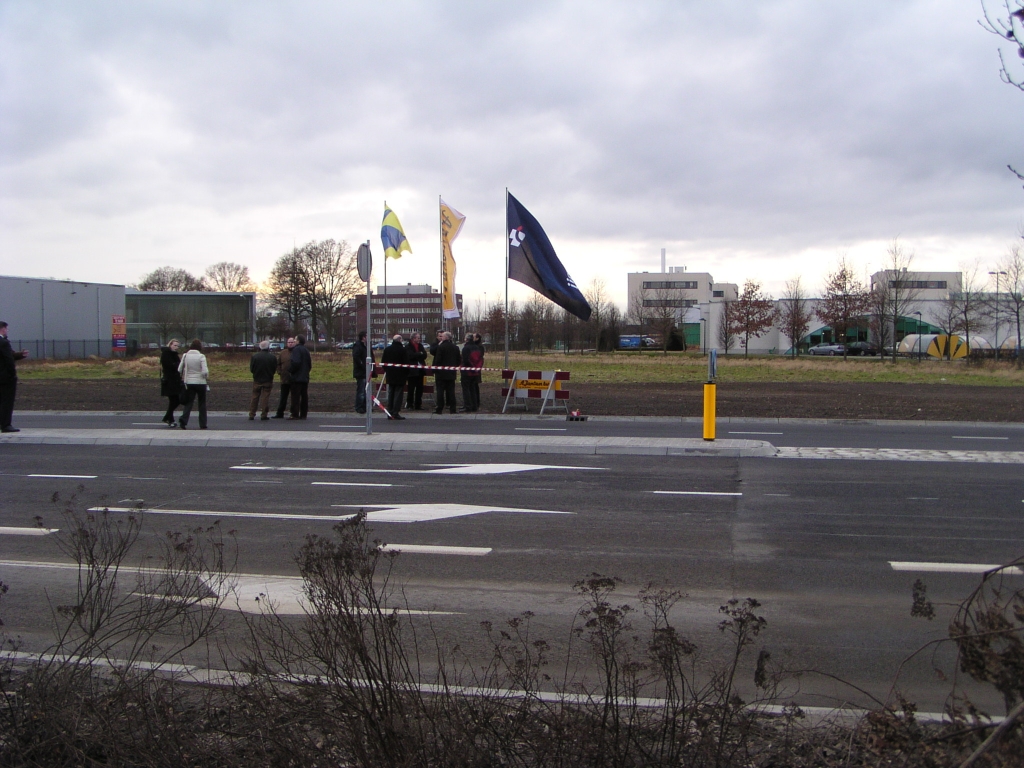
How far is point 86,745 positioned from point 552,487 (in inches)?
312

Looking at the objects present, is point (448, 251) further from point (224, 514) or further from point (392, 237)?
point (224, 514)

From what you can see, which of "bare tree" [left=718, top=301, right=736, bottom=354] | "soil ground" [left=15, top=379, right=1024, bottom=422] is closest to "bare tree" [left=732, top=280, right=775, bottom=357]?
"bare tree" [left=718, top=301, right=736, bottom=354]

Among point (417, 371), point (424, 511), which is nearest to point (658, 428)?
point (417, 371)

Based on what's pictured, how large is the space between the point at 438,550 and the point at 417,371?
1321 centimetres

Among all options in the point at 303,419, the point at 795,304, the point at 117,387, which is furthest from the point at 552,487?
the point at 795,304

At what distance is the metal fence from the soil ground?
1417 inches

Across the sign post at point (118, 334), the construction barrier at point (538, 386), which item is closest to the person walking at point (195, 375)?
the construction barrier at point (538, 386)

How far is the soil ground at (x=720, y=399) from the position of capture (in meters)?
21.8

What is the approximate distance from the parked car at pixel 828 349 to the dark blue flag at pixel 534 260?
63.4 metres

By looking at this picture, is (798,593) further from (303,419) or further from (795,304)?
(795,304)

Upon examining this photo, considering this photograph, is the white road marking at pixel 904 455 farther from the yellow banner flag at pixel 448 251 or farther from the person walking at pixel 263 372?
the yellow banner flag at pixel 448 251

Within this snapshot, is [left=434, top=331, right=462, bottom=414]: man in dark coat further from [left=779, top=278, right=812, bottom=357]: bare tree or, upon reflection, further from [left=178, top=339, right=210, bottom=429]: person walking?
[left=779, top=278, right=812, bottom=357]: bare tree

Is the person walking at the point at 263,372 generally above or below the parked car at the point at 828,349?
below

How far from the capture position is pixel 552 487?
11.1m
